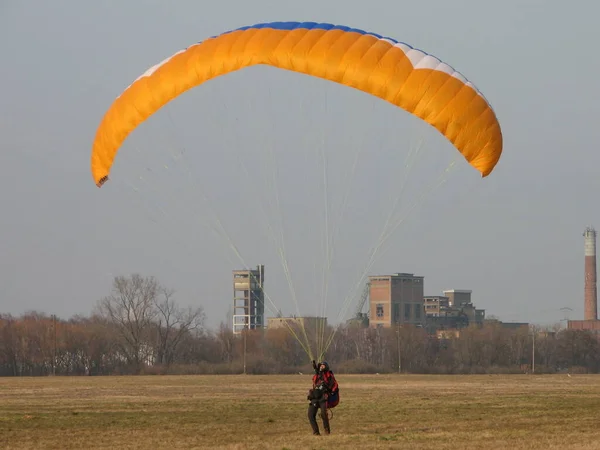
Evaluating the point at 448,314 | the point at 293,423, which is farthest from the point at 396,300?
the point at 293,423

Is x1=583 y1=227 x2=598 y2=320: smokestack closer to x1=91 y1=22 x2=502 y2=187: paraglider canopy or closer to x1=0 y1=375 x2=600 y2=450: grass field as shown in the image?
x1=0 y1=375 x2=600 y2=450: grass field

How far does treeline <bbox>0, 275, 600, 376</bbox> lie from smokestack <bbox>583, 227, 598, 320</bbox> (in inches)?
827

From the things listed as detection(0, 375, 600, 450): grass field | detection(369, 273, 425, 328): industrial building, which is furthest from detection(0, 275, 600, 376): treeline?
detection(0, 375, 600, 450): grass field

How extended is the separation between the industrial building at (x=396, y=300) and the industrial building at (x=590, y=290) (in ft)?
57.1

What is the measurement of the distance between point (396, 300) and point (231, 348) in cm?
2947

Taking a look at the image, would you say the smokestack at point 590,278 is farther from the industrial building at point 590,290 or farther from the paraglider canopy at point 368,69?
the paraglider canopy at point 368,69

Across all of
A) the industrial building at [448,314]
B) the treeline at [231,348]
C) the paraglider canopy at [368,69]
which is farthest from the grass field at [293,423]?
the industrial building at [448,314]

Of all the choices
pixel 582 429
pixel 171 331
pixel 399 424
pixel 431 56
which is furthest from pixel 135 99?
pixel 171 331

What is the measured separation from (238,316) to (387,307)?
17.4 m

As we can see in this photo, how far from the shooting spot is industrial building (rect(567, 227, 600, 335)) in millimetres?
116375

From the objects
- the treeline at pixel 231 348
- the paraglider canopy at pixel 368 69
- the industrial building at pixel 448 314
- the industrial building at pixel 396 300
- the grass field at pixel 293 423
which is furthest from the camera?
the industrial building at pixel 448 314

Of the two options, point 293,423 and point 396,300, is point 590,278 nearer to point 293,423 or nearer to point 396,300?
point 396,300

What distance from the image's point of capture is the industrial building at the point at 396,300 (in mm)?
113250

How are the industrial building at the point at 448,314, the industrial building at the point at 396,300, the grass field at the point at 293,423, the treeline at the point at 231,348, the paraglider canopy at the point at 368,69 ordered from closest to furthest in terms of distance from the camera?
the grass field at the point at 293,423, the paraglider canopy at the point at 368,69, the treeline at the point at 231,348, the industrial building at the point at 396,300, the industrial building at the point at 448,314
